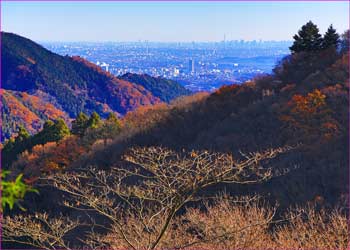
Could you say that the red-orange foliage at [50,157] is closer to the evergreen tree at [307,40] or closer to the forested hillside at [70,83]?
the evergreen tree at [307,40]

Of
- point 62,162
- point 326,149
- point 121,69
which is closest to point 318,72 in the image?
point 326,149

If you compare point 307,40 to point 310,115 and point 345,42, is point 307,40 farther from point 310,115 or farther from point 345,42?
point 310,115

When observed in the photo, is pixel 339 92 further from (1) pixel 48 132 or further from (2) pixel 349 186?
(1) pixel 48 132

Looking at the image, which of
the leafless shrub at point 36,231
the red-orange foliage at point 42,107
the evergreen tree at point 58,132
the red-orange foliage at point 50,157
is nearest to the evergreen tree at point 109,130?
the red-orange foliage at point 50,157

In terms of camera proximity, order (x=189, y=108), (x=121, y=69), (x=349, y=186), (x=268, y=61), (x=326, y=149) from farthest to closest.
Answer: (x=121, y=69) → (x=268, y=61) → (x=189, y=108) → (x=326, y=149) → (x=349, y=186)

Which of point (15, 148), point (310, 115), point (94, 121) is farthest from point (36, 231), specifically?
point (15, 148)

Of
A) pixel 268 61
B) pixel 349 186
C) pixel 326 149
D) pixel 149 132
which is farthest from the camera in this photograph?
pixel 268 61
